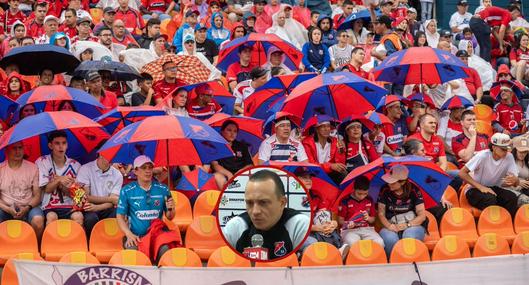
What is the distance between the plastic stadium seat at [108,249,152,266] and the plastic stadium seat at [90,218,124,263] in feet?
2.92

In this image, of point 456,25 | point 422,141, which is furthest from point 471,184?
point 456,25

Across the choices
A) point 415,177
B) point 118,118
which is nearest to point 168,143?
point 118,118

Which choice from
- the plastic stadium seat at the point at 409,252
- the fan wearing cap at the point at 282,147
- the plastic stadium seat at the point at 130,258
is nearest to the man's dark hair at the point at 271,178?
the plastic stadium seat at the point at 130,258

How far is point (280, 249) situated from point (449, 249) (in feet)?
15.7

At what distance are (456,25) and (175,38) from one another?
7282mm

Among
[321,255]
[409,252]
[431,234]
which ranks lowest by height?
[431,234]

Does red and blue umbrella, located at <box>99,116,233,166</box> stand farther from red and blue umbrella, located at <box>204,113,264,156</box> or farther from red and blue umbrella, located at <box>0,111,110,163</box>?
red and blue umbrella, located at <box>204,113,264,156</box>

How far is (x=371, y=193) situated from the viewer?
1259cm

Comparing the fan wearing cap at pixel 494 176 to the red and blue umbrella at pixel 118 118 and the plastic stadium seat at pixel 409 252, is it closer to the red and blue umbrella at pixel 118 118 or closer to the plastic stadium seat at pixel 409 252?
the plastic stadium seat at pixel 409 252

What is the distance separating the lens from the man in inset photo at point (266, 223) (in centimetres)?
745

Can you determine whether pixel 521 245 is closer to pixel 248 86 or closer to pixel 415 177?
pixel 415 177

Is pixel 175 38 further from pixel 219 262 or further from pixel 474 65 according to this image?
pixel 219 262

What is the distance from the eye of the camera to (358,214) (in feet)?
40.6

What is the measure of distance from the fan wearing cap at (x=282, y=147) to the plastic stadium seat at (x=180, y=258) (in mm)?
2379
